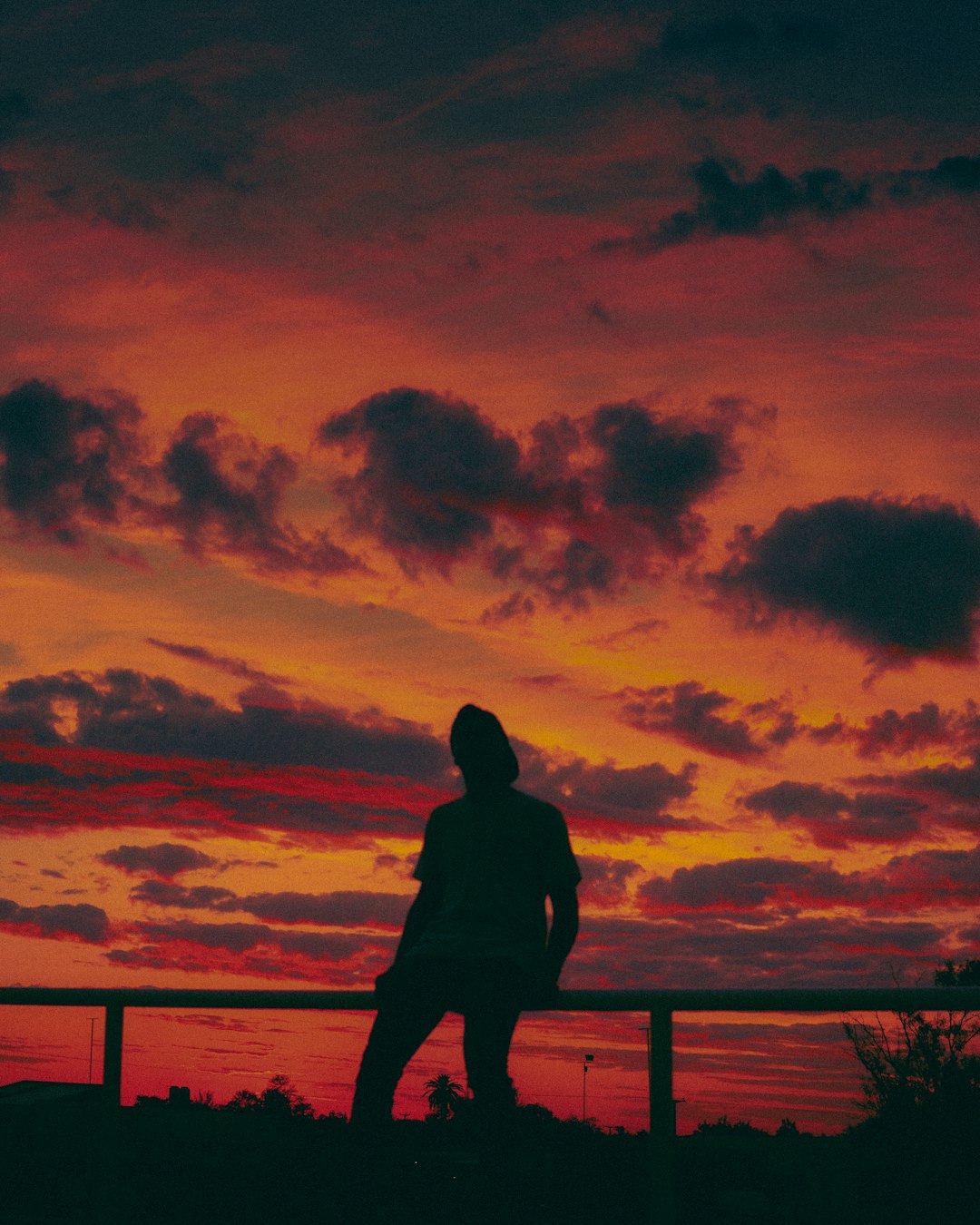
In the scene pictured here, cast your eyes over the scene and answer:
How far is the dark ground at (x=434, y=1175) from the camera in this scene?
402 cm

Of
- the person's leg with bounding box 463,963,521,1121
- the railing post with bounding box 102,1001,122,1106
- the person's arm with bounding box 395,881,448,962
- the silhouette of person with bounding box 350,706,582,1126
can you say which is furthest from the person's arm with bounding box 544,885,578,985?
the railing post with bounding box 102,1001,122,1106

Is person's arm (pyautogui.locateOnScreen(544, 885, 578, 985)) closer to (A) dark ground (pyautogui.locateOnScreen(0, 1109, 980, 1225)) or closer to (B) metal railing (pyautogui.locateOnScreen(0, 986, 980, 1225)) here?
(B) metal railing (pyautogui.locateOnScreen(0, 986, 980, 1225))

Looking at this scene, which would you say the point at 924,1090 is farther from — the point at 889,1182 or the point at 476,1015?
the point at 476,1015

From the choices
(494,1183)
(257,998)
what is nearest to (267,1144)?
(257,998)

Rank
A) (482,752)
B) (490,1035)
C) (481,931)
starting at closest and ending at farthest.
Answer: (490,1035) < (481,931) < (482,752)

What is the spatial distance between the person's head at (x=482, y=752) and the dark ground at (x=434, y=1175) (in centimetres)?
115

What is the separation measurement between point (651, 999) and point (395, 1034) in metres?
0.87

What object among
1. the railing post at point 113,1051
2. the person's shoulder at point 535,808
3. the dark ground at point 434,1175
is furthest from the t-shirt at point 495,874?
the railing post at point 113,1051

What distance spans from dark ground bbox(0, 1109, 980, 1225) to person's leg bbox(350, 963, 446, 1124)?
0.46 ft

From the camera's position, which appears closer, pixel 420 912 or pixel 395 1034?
pixel 395 1034

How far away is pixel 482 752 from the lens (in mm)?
4605

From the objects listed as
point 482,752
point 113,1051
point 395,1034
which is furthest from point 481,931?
point 113,1051

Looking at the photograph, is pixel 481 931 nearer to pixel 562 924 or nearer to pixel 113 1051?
pixel 562 924

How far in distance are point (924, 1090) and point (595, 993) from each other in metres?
1.11
